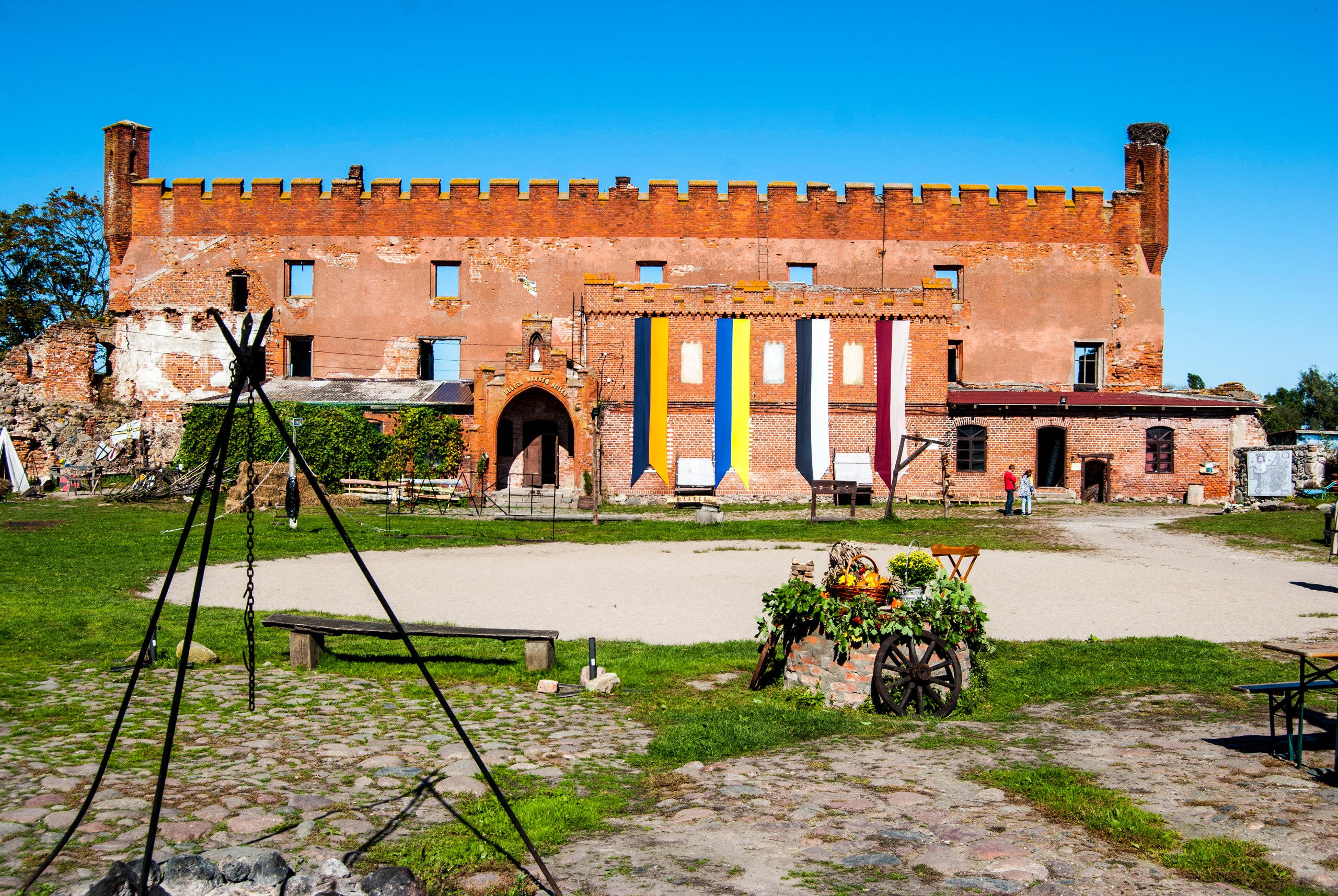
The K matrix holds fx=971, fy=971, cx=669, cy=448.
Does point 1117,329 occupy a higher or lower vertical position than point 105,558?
higher

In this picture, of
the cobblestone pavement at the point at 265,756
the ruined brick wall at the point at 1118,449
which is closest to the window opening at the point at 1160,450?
the ruined brick wall at the point at 1118,449

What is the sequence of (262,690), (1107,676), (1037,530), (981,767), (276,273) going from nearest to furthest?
(981,767)
(262,690)
(1107,676)
(1037,530)
(276,273)

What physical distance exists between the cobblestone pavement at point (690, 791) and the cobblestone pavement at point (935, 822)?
0.02 metres

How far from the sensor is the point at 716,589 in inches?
589

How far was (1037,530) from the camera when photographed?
23.8m

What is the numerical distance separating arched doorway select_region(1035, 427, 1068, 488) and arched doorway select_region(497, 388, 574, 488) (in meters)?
16.0

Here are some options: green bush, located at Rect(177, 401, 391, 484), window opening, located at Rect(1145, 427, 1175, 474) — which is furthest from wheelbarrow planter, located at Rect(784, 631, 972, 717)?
window opening, located at Rect(1145, 427, 1175, 474)

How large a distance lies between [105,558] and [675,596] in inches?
391

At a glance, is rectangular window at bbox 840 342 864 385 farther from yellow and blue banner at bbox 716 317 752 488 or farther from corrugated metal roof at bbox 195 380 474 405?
corrugated metal roof at bbox 195 380 474 405

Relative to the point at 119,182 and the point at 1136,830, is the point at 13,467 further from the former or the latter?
the point at 1136,830

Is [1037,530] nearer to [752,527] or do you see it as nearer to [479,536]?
[752,527]

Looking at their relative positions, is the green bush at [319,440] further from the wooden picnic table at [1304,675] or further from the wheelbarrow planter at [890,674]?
the wooden picnic table at [1304,675]

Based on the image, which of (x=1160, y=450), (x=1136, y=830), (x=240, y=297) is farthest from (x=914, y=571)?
(x=1160, y=450)

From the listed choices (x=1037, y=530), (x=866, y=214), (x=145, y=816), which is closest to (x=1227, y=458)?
(x=1037, y=530)
